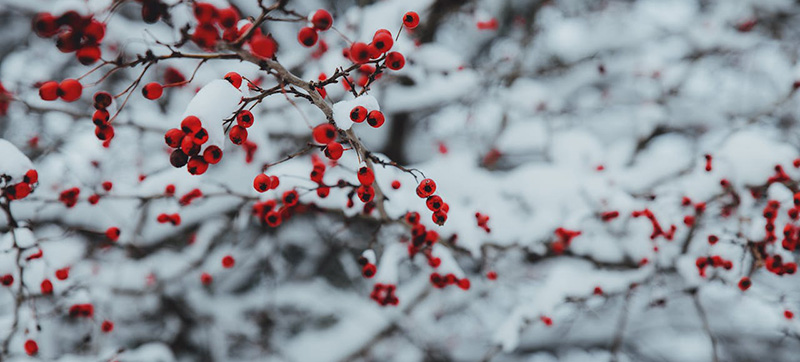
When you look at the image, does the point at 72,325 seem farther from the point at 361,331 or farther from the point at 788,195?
the point at 788,195

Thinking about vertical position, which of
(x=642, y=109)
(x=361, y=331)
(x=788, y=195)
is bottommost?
(x=361, y=331)

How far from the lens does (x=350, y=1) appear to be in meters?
5.75

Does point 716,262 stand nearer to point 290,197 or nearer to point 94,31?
point 290,197

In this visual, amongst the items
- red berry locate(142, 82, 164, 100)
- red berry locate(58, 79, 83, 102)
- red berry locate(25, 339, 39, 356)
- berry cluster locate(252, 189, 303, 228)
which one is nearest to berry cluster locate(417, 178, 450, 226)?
berry cluster locate(252, 189, 303, 228)

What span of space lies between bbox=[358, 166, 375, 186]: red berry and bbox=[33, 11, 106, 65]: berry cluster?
0.84m

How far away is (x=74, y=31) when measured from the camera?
3.40 feet

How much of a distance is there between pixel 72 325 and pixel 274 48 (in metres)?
5.36

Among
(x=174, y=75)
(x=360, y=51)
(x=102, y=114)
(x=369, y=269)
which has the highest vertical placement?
(x=174, y=75)

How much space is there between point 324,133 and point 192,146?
395 millimetres

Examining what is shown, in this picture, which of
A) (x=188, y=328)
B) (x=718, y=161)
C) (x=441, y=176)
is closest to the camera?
(x=718, y=161)

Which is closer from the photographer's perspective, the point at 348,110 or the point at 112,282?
the point at 348,110

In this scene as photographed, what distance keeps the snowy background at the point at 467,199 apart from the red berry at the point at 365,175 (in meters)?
0.66

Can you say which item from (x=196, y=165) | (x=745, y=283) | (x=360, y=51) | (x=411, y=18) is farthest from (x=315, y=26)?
(x=745, y=283)

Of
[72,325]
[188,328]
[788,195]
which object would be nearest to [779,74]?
[788,195]
